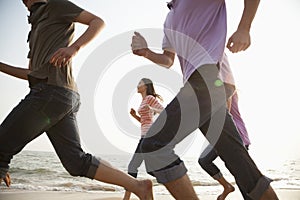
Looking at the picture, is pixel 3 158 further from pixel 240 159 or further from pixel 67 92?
pixel 240 159

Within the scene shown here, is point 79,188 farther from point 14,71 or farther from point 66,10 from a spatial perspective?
point 66,10

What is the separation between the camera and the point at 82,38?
209 centimetres

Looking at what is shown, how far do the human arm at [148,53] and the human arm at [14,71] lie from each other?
887mm

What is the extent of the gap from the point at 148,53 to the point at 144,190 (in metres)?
0.85

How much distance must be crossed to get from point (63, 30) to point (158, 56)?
640mm

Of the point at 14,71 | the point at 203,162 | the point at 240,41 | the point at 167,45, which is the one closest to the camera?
the point at 240,41

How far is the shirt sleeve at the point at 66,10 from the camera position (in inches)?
90.4

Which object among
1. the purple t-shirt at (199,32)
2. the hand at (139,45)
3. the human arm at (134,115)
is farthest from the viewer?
the human arm at (134,115)

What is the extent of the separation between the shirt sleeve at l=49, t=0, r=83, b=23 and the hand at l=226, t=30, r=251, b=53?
106 cm

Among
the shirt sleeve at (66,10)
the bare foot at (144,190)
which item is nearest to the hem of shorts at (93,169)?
the bare foot at (144,190)

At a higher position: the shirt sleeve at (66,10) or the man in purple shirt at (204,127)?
the shirt sleeve at (66,10)

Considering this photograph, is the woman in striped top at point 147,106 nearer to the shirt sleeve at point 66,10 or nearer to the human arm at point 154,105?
the human arm at point 154,105

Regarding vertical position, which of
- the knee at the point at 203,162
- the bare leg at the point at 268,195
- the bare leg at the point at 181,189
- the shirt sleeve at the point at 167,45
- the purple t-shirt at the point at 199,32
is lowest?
the knee at the point at 203,162

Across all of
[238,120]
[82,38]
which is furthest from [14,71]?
[238,120]
